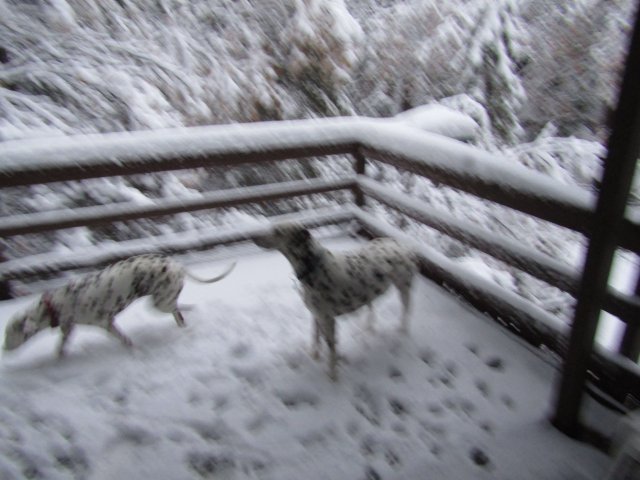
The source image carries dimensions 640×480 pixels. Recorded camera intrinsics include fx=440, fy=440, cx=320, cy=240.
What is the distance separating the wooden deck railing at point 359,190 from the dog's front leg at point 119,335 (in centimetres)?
95

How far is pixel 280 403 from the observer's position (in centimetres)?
239

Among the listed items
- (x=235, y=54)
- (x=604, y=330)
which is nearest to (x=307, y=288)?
(x=604, y=330)

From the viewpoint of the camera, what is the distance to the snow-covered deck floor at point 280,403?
2.03 m

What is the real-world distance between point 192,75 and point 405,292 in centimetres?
555

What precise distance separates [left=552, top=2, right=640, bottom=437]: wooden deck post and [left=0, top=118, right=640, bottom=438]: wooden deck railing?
5.9 inches

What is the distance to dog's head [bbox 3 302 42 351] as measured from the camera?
2.64 m

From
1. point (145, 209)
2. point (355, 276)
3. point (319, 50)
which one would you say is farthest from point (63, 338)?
point (319, 50)

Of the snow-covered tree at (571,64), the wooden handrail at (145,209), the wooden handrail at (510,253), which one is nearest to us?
the wooden handrail at (510,253)

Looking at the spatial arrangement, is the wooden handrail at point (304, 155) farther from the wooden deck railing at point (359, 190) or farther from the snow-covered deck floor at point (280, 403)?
the snow-covered deck floor at point (280, 403)

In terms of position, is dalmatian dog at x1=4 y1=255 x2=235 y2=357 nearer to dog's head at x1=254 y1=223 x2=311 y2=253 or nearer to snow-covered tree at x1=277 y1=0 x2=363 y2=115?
dog's head at x1=254 y1=223 x2=311 y2=253

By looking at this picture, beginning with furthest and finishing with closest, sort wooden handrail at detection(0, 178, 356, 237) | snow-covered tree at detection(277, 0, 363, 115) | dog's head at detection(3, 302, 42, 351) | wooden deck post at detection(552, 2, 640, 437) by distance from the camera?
snow-covered tree at detection(277, 0, 363, 115) → wooden handrail at detection(0, 178, 356, 237) → dog's head at detection(3, 302, 42, 351) → wooden deck post at detection(552, 2, 640, 437)

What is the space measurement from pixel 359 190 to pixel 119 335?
248 centimetres

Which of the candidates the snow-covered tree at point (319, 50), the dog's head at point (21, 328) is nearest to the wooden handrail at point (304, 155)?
the dog's head at point (21, 328)

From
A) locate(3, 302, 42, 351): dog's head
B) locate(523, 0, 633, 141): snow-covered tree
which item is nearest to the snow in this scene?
locate(3, 302, 42, 351): dog's head
